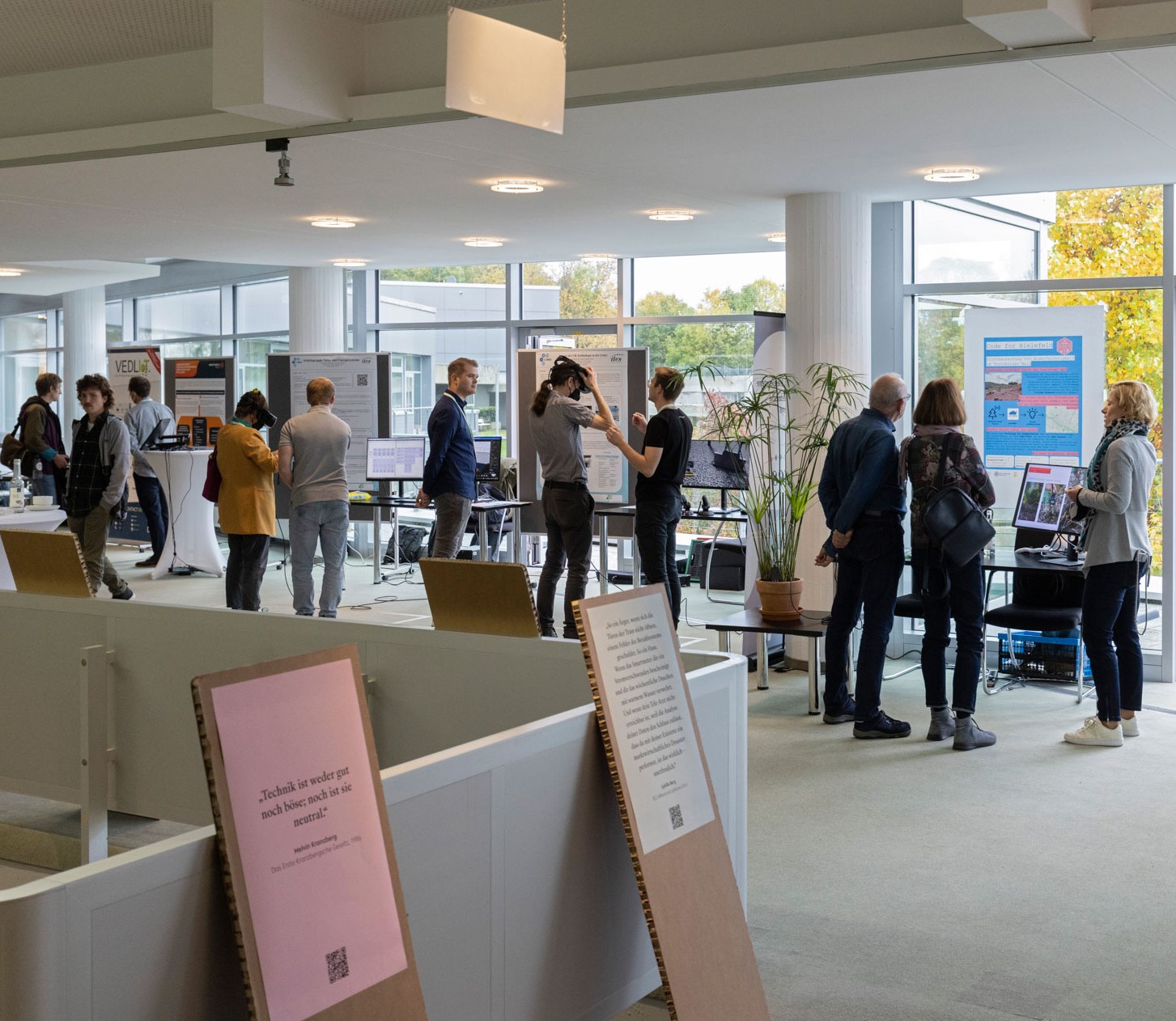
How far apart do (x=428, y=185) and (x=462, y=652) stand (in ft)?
14.3

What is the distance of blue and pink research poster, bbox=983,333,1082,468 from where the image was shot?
24.1ft

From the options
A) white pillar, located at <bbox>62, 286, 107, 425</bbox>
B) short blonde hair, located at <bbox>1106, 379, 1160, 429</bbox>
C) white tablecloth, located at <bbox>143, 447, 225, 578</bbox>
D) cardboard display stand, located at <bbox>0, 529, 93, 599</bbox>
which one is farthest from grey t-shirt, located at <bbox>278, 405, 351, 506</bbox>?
white pillar, located at <bbox>62, 286, 107, 425</bbox>

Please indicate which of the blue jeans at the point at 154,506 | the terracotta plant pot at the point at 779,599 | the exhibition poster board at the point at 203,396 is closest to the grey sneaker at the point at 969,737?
the terracotta plant pot at the point at 779,599

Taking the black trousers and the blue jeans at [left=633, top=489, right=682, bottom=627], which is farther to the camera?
the black trousers

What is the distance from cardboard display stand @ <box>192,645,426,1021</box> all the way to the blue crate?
5.75 metres

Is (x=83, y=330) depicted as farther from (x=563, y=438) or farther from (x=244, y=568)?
(x=563, y=438)

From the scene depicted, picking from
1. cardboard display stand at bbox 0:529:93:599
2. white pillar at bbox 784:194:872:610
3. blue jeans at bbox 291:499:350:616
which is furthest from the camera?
blue jeans at bbox 291:499:350:616

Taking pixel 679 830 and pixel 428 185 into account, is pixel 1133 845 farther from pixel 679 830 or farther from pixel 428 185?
pixel 428 185

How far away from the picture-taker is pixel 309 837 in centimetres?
185

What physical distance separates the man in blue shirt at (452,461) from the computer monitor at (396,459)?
2871mm

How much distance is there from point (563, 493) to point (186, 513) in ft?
15.3

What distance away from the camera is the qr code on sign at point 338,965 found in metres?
1.82

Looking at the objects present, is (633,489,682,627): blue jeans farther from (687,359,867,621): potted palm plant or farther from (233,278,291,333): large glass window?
(233,278,291,333): large glass window

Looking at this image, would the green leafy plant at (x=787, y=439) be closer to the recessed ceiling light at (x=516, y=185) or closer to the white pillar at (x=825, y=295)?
the white pillar at (x=825, y=295)
